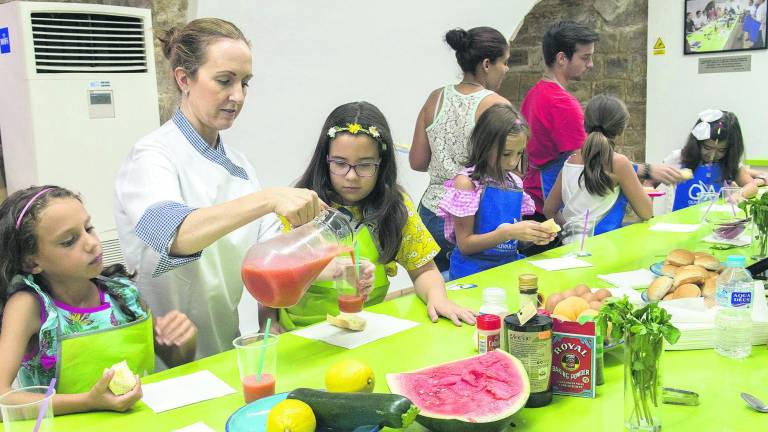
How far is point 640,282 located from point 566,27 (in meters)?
2.28

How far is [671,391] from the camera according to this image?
1.53 meters

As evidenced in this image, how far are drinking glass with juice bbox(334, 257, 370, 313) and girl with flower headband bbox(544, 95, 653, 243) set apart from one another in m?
1.87

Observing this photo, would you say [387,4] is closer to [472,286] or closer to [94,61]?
[94,61]

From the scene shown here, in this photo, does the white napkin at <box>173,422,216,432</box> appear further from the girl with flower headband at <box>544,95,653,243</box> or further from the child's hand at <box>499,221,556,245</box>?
the girl with flower headband at <box>544,95,653,243</box>

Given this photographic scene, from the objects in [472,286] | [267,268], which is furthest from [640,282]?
[267,268]

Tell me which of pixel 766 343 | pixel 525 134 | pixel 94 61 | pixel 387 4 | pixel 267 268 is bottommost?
pixel 766 343

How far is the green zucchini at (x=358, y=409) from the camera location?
1.24 m

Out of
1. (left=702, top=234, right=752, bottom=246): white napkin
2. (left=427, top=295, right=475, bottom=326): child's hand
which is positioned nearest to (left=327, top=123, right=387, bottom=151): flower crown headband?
(left=427, top=295, right=475, bottom=326): child's hand

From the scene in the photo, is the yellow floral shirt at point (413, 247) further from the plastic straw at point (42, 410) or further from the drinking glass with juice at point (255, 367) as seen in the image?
the plastic straw at point (42, 410)

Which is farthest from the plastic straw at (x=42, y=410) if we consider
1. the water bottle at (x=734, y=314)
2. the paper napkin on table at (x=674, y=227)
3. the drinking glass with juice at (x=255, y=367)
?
the paper napkin on table at (x=674, y=227)

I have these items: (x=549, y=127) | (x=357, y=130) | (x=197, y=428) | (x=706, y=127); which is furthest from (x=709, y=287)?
(x=706, y=127)

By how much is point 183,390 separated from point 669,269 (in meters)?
1.65

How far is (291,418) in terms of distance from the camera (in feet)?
4.13

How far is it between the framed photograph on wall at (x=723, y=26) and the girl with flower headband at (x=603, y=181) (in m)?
2.86
